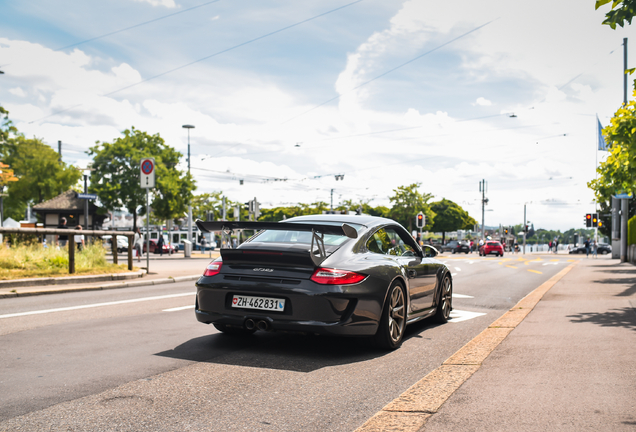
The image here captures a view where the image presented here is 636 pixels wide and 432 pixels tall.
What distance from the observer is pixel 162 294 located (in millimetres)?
11789

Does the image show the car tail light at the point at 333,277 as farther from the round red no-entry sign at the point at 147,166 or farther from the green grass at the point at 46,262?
the round red no-entry sign at the point at 147,166

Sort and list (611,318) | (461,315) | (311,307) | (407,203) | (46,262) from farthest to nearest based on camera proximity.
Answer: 1. (407,203)
2. (46,262)
3. (461,315)
4. (611,318)
5. (311,307)

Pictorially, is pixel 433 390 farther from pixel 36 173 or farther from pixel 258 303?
pixel 36 173

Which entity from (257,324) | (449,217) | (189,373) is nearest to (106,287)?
(257,324)

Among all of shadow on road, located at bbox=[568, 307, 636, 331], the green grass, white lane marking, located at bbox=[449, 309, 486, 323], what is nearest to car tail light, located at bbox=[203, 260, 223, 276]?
white lane marking, located at bbox=[449, 309, 486, 323]

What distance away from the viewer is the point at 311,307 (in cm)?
536

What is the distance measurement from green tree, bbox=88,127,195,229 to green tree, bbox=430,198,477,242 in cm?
7066

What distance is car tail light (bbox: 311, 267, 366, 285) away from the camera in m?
5.41

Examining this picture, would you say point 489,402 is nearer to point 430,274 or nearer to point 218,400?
point 218,400

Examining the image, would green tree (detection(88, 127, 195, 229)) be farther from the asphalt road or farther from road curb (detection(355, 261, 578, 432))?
road curb (detection(355, 261, 578, 432))

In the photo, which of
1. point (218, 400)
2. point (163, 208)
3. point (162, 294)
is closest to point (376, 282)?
point (218, 400)

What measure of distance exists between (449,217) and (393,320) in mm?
107741

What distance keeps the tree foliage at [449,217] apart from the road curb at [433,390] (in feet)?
347

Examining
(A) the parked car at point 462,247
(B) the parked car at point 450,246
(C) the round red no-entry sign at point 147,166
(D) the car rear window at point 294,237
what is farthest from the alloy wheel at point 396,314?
(B) the parked car at point 450,246
